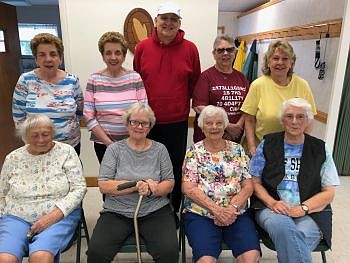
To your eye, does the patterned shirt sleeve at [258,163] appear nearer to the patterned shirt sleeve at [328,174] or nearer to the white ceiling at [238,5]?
the patterned shirt sleeve at [328,174]

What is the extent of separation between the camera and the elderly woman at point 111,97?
2031 mm

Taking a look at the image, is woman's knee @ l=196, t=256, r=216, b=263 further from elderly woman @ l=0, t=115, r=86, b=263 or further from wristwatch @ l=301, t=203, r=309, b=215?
elderly woman @ l=0, t=115, r=86, b=263

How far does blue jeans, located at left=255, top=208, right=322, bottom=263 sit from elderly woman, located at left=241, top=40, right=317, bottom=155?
0.62 metres

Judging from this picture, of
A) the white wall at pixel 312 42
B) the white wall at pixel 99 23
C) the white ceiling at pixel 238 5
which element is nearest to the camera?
the white wall at pixel 99 23

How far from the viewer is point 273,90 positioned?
206 centimetres

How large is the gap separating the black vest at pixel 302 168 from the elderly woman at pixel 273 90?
24cm

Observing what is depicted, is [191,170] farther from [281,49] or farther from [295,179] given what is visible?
[281,49]

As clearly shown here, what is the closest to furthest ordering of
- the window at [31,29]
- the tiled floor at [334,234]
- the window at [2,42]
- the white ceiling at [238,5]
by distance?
the tiled floor at [334,234] < the window at [2,42] < the white ceiling at [238,5] < the window at [31,29]

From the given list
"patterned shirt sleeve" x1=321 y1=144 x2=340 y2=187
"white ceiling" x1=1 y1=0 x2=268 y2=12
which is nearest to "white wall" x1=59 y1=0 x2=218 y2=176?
"patterned shirt sleeve" x1=321 y1=144 x2=340 y2=187

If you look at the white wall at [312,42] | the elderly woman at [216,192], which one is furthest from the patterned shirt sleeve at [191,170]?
the white wall at [312,42]

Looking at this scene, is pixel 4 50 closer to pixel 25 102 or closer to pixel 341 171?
pixel 25 102

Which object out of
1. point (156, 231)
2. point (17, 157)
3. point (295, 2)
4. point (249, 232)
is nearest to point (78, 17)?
point (17, 157)

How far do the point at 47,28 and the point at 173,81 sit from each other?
25.0ft

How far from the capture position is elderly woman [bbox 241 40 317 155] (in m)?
2.01
